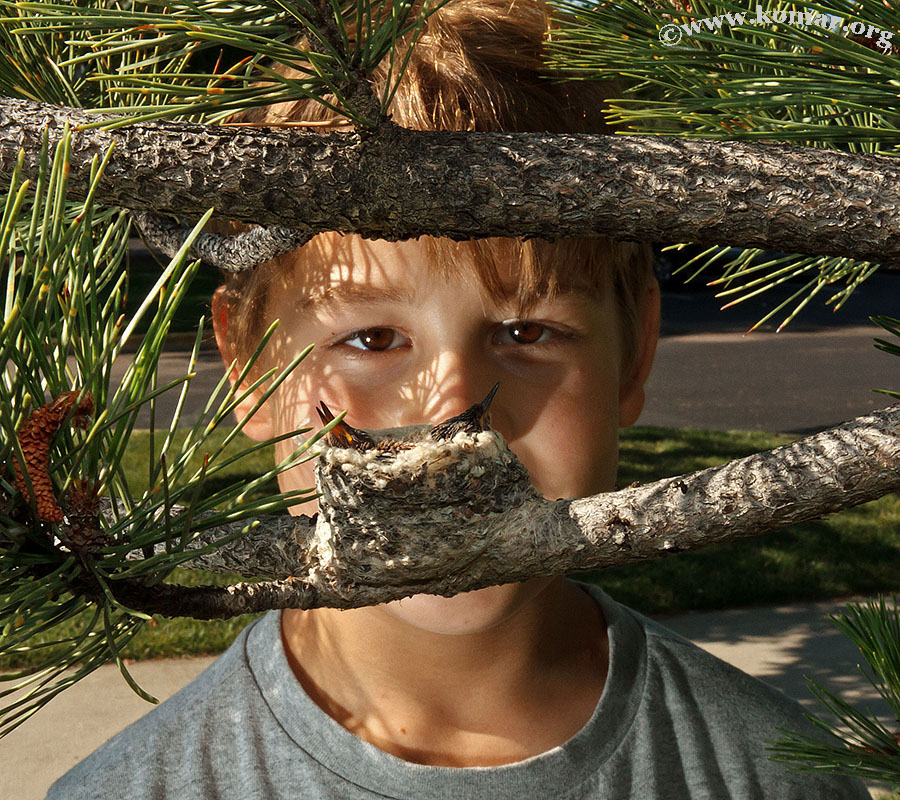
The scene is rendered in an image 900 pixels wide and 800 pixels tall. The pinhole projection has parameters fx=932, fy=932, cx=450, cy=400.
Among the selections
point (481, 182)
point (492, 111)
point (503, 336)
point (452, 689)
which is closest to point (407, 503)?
point (481, 182)

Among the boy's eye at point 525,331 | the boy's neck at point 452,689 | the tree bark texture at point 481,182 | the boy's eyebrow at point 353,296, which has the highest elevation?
the tree bark texture at point 481,182

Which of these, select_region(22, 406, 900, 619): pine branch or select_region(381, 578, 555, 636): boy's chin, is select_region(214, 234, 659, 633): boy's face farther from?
select_region(22, 406, 900, 619): pine branch

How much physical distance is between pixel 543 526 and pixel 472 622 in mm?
509

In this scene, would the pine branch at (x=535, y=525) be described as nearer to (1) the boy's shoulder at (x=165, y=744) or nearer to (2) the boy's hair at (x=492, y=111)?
(2) the boy's hair at (x=492, y=111)

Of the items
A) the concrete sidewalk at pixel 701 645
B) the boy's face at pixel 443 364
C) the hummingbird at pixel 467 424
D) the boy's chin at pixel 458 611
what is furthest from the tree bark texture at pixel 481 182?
the concrete sidewalk at pixel 701 645

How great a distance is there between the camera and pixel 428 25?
121 centimetres

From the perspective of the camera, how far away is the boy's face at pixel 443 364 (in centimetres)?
107

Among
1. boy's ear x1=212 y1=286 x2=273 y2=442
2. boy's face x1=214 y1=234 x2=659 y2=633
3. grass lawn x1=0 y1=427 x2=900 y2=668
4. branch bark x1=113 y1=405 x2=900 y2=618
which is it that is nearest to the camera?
branch bark x1=113 y1=405 x2=900 y2=618

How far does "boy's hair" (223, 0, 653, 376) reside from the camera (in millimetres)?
1117

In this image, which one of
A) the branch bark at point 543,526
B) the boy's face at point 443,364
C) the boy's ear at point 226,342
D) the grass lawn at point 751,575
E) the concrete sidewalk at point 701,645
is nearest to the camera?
the branch bark at point 543,526

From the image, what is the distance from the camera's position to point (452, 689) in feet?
4.37

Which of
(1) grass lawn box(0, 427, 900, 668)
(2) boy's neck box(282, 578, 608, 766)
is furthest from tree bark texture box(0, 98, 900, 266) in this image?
(1) grass lawn box(0, 427, 900, 668)

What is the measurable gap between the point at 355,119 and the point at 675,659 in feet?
3.88

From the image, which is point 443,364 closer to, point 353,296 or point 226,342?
point 353,296
